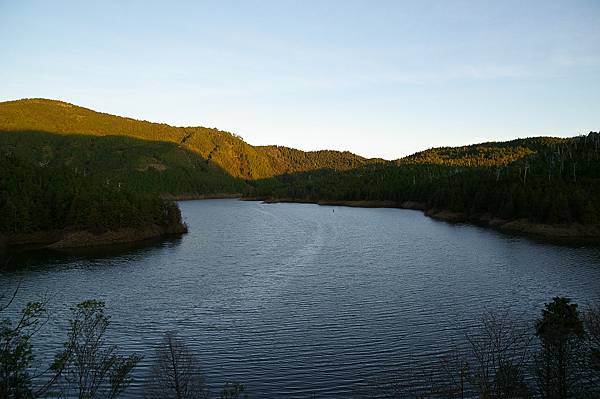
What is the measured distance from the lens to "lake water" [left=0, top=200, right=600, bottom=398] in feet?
84.0

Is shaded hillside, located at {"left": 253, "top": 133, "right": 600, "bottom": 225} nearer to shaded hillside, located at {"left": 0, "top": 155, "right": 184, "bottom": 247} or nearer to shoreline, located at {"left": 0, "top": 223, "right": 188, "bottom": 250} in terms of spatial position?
shaded hillside, located at {"left": 0, "top": 155, "right": 184, "bottom": 247}

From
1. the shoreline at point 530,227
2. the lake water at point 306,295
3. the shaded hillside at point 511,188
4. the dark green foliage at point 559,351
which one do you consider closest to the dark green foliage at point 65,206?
the lake water at point 306,295

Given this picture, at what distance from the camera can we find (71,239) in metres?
67.4

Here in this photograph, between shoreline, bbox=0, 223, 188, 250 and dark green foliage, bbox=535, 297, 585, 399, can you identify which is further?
shoreline, bbox=0, 223, 188, 250

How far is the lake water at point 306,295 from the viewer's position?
25.6m

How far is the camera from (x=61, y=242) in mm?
66688

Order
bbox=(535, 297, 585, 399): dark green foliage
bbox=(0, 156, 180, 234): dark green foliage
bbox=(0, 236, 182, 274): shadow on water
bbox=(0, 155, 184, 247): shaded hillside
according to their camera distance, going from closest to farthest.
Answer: bbox=(535, 297, 585, 399): dark green foliage, bbox=(0, 236, 182, 274): shadow on water, bbox=(0, 155, 184, 247): shaded hillside, bbox=(0, 156, 180, 234): dark green foliage

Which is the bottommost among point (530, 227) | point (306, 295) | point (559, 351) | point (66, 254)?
point (66, 254)

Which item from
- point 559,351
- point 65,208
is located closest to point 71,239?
point 65,208

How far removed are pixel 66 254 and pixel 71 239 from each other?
23.2 feet

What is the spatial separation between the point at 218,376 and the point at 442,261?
3622 centimetres

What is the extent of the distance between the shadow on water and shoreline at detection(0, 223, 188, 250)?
175 cm

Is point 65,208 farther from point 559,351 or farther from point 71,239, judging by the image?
point 559,351

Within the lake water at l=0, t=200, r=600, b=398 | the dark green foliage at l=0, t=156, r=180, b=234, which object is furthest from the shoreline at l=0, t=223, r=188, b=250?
the lake water at l=0, t=200, r=600, b=398
